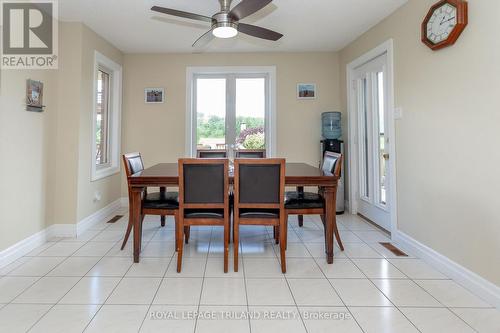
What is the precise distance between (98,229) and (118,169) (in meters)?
1.15

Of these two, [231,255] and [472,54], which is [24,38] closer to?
[231,255]

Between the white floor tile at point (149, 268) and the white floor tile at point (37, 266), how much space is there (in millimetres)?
685

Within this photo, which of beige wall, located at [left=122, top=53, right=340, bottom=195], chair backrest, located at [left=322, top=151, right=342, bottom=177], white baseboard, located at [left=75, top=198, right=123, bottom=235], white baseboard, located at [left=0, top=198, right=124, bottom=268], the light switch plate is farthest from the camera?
beige wall, located at [left=122, top=53, right=340, bottom=195]

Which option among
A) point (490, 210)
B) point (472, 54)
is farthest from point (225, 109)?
point (490, 210)

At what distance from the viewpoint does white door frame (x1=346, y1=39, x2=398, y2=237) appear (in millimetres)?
2855

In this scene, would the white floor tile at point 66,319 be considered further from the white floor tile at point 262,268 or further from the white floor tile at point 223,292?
the white floor tile at point 262,268

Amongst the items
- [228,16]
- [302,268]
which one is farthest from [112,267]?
[228,16]

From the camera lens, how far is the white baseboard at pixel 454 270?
1760 mm

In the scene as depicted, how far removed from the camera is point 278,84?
13.9ft

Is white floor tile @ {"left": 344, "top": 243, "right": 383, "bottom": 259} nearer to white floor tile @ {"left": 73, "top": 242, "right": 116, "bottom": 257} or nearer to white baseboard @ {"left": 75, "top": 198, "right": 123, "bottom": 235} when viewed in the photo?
white floor tile @ {"left": 73, "top": 242, "right": 116, "bottom": 257}

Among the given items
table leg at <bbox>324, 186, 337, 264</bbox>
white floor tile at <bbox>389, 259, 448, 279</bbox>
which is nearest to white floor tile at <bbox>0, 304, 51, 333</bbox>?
table leg at <bbox>324, 186, 337, 264</bbox>

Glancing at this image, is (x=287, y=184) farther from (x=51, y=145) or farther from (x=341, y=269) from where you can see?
(x=51, y=145)

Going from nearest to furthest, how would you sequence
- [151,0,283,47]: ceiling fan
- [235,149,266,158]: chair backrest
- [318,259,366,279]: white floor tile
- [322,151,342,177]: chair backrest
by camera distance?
[151,0,283,47]: ceiling fan, [318,259,366,279]: white floor tile, [322,151,342,177]: chair backrest, [235,149,266,158]: chair backrest

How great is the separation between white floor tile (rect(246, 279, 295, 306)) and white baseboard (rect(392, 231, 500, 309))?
1.27 m
